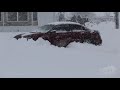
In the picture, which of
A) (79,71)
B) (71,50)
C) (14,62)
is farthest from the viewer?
(71,50)

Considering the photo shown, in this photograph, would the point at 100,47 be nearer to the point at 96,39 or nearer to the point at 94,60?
the point at 96,39

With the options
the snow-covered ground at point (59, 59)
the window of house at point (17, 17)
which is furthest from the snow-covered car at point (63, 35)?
the window of house at point (17, 17)

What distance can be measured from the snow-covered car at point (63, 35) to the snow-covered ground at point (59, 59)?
0.15 meters

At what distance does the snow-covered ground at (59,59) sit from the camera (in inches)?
206

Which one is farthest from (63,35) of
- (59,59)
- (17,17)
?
Result: (17,17)

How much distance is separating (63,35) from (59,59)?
184 centimetres

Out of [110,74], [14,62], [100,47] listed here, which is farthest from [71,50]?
[110,74]

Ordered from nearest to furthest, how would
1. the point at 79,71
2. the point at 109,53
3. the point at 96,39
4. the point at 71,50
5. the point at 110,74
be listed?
the point at 110,74, the point at 79,71, the point at 109,53, the point at 71,50, the point at 96,39

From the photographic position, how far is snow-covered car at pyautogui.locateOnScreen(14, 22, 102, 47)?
27.2 feet

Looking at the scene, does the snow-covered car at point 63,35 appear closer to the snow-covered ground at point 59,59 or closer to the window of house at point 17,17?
the snow-covered ground at point 59,59

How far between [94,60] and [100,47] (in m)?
1.64

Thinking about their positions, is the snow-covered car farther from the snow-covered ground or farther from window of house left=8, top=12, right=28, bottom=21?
window of house left=8, top=12, right=28, bottom=21

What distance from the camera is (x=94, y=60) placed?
6578mm

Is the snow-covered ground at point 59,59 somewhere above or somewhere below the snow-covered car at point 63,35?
below
